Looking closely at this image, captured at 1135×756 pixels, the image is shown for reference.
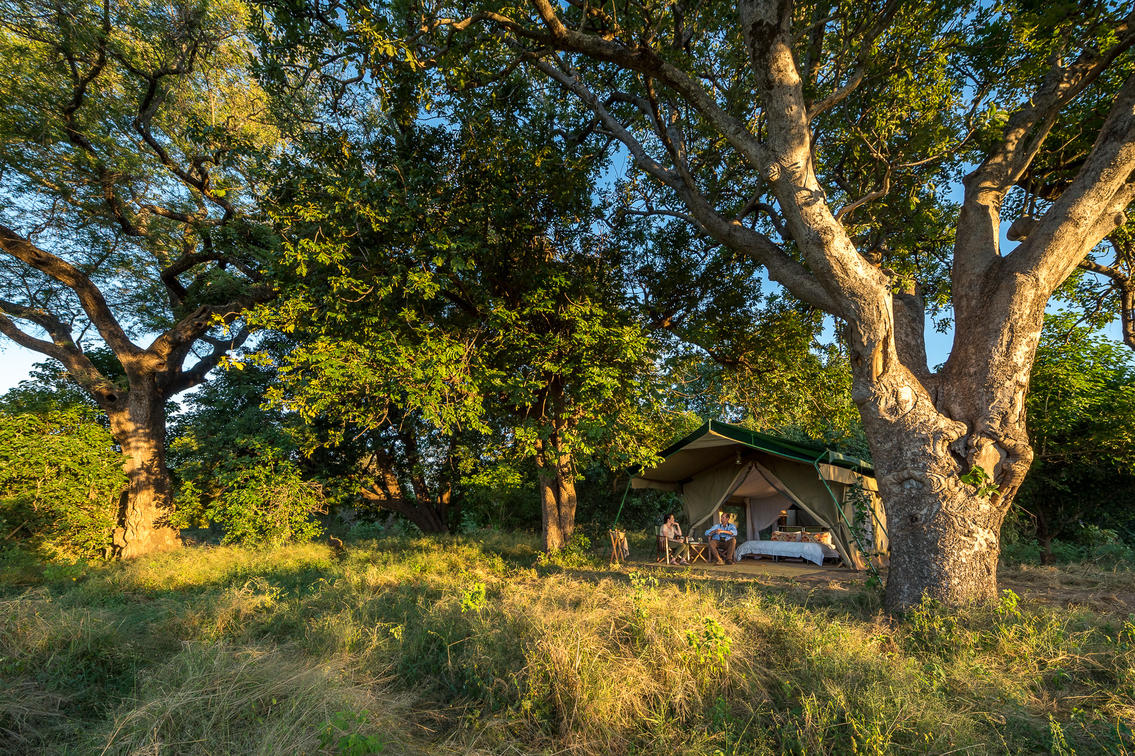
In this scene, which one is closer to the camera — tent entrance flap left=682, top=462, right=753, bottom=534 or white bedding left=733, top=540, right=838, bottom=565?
white bedding left=733, top=540, right=838, bottom=565

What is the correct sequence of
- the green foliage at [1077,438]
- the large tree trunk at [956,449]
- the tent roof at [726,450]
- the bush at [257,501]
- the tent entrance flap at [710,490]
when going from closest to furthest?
the large tree trunk at [956,449] < the green foliage at [1077,438] < the tent roof at [726,450] < the bush at [257,501] < the tent entrance flap at [710,490]

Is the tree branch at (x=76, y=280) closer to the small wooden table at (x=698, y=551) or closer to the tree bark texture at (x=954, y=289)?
the tree bark texture at (x=954, y=289)

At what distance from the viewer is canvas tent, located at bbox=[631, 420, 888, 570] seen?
10.2 metres

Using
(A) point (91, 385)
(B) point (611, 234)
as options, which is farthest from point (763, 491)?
(A) point (91, 385)

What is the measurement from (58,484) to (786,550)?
15308mm

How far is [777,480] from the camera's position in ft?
36.9

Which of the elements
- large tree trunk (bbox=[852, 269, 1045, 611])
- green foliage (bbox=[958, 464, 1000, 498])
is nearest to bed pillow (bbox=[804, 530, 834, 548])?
large tree trunk (bbox=[852, 269, 1045, 611])

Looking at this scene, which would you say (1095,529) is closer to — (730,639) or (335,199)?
(730,639)

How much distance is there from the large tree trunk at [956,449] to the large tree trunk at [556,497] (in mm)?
6101

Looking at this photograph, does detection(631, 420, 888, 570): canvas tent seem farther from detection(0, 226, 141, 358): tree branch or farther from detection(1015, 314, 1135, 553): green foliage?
detection(0, 226, 141, 358): tree branch

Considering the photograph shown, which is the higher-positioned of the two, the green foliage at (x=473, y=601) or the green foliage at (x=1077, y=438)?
the green foliage at (x=1077, y=438)

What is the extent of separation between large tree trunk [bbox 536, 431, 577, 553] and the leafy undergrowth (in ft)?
16.9

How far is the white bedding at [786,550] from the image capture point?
35.8 feet

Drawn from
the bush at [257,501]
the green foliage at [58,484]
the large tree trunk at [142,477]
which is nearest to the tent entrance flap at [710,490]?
the bush at [257,501]
